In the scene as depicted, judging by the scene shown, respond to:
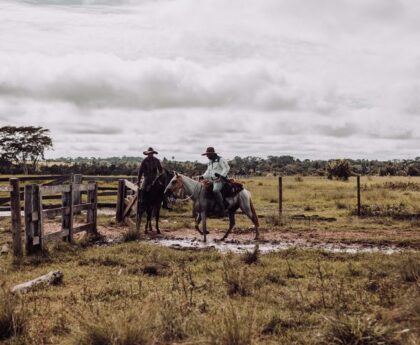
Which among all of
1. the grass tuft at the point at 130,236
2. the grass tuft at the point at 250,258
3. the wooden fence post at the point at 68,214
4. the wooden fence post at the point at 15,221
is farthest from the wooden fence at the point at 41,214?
the grass tuft at the point at 250,258

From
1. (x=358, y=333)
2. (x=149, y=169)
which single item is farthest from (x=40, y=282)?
(x=149, y=169)

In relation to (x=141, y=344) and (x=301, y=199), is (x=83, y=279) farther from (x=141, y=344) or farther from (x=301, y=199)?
(x=301, y=199)

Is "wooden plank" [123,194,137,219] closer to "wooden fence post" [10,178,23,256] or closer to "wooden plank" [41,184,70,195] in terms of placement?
"wooden plank" [41,184,70,195]

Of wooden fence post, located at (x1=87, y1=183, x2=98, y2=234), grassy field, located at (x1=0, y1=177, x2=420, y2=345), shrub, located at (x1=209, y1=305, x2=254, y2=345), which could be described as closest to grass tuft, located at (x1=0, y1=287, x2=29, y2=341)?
grassy field, located at (x1=0, y1=177, x2=420, y2=345)

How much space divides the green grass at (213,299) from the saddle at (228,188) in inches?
137

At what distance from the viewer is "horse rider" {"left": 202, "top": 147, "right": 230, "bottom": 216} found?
14883 mm

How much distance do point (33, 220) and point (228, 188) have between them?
20.2 ft

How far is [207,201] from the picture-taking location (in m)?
15.2

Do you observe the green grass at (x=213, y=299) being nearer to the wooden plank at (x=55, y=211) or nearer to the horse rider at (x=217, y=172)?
the wooden plank at (x=55, y=211)

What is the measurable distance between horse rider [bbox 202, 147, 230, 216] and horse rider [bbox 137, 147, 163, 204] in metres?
2.23

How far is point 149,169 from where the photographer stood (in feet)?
54.4

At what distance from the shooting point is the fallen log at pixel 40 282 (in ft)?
25.9

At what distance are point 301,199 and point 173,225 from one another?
16.2m

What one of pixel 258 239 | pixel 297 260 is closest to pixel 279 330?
pixel 297 260
